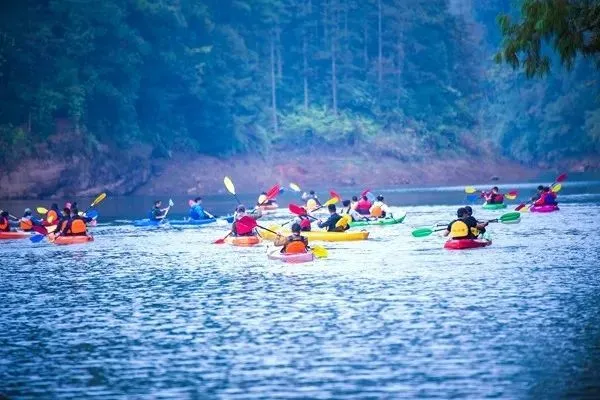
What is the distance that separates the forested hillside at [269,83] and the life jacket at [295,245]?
1698 inches

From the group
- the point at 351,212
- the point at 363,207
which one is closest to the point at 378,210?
the point at 363,207

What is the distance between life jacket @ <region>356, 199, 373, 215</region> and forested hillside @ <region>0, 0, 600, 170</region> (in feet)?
108

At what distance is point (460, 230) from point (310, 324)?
12562mm

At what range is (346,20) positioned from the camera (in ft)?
325

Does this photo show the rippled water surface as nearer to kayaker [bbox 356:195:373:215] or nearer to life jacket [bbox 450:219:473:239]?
life jacket [bbox 450:219:473:239]

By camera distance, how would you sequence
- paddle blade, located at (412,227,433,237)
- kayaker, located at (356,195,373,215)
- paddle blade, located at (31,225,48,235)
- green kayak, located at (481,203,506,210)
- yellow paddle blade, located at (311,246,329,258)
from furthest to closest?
1. green kayak, located at (481,203,506,210)
2. kayaker, located at (356,195,373,215)
3. paddle blade, located at (31,225,48,235)
4. paddle blade, located at (412,227,433,237)
5. yellow paddle blade, located at (311,246,329,258)

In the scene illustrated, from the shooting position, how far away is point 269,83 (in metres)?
93.2

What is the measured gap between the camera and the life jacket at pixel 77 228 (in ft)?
121

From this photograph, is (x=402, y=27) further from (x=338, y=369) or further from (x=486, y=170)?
(x=338, y=369)

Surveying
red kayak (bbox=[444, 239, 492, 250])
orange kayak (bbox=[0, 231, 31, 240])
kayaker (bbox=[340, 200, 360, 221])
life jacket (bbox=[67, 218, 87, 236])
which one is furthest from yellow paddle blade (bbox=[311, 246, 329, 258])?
orange kayak (bbox=[0, 231, 31, 240])

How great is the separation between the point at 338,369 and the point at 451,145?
8468 cm

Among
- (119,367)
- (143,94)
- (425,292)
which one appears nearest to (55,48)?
(143,94)

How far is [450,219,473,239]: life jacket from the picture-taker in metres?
30.5

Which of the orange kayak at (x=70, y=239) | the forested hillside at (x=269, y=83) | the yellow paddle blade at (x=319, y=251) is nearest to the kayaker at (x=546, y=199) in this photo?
the yellow paddle blade at (x=319, y=251)
